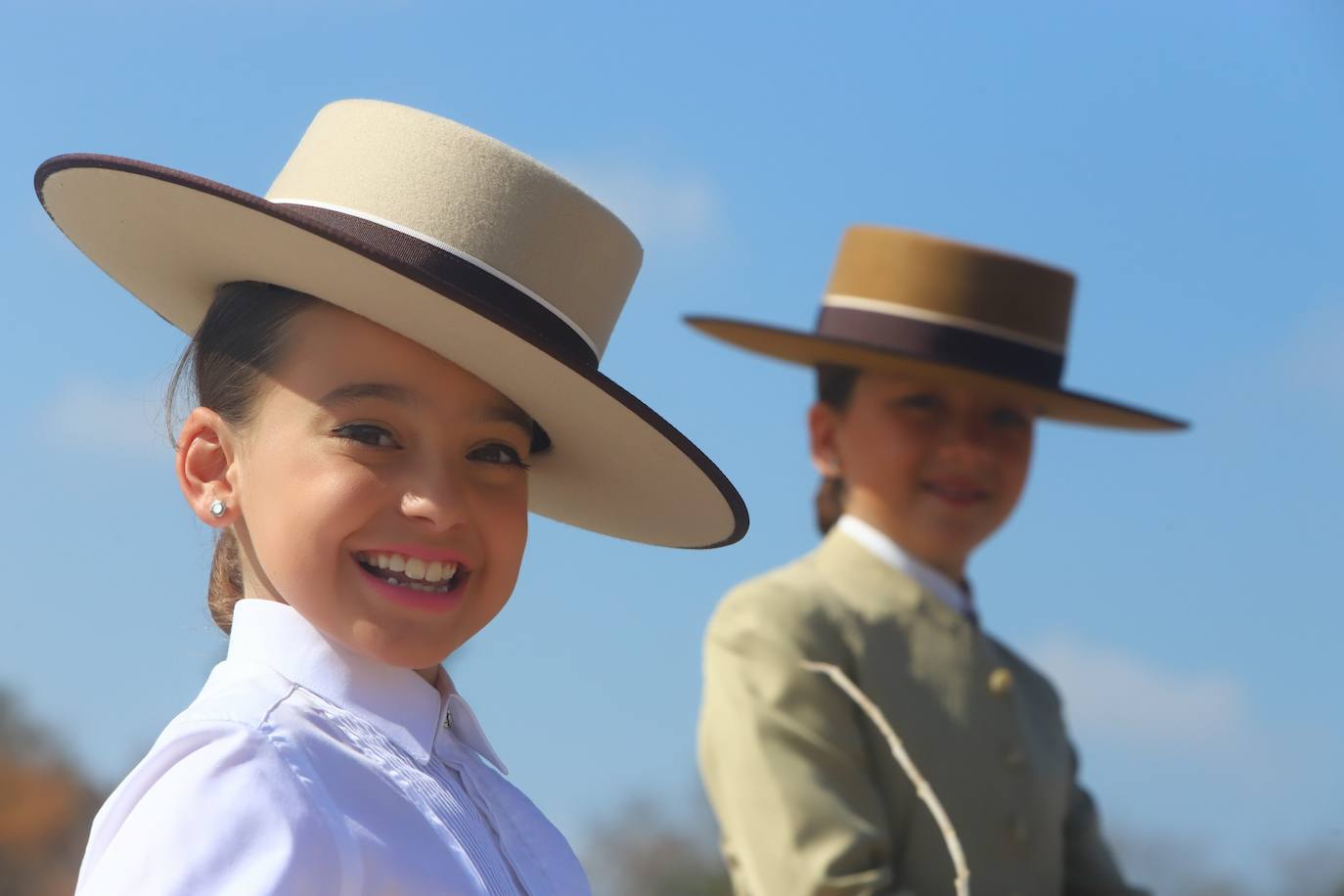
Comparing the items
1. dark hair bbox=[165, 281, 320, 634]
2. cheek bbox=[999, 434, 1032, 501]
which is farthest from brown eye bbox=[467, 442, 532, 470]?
cheek bbox=[999, 434, 1032, 501]

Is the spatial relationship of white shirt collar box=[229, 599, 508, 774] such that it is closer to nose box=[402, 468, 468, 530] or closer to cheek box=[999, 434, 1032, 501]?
nose box=[402, 468, 468, 530]

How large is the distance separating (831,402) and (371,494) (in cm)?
224

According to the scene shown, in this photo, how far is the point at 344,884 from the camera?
1.74m

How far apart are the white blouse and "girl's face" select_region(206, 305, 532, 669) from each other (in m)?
0.05

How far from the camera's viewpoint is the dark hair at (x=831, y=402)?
13.3ft

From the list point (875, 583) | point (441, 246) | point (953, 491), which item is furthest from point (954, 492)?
point (441, 246)

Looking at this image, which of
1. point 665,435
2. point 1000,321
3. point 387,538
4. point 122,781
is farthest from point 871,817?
point 122,781

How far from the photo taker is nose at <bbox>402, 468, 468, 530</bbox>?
6.49ft

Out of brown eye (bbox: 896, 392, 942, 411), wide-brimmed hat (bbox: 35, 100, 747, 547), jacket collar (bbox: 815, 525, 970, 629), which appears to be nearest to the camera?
wide-brimmed hat (bbox: 35, 100, 747, 547)

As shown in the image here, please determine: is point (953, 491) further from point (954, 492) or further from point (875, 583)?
point (875, 583)

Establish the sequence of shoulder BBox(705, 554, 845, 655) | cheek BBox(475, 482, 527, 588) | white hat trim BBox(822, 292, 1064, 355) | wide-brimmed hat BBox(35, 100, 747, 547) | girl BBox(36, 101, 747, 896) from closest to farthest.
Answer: girl BBox(36, 101, 747, 896) → wide-brimmed hat BBox(35, 100, 747, 547) → cheek BBox(475, 482, 527, 588) → shoulder BBox(705, 554, 845, 655) → white hat trim BBox(822, 292, 1064, 355)

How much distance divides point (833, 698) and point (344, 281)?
183 cm

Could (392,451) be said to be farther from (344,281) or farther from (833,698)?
(833,698)

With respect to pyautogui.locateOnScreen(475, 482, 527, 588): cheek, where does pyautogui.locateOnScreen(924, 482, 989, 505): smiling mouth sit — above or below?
above
